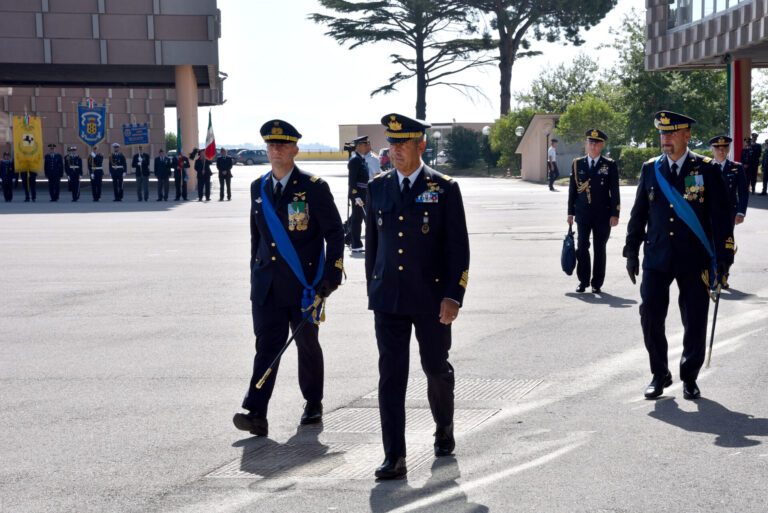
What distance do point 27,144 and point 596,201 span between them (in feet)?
103

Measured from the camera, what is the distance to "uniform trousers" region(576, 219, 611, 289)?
1170cm

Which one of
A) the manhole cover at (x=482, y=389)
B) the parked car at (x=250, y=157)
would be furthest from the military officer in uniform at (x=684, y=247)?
the parked car at (x=250, y=157)

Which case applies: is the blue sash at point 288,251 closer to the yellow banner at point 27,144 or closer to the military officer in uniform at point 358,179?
the military officer in uniform at point 358,179

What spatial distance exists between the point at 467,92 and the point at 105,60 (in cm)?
2870

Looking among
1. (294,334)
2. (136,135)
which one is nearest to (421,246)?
(294,334)

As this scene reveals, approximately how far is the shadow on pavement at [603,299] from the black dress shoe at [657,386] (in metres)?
3.88

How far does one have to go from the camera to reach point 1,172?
36.2m

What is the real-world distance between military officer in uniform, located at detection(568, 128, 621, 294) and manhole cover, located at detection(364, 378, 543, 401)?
185 inches

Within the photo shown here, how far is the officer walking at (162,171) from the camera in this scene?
114 ft

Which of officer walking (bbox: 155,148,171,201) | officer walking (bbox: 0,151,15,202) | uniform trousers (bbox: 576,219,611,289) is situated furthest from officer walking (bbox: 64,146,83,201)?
uniform trousers (bbox: 576,219,611,289)

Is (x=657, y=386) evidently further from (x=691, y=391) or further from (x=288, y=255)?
(x=288, y=255)

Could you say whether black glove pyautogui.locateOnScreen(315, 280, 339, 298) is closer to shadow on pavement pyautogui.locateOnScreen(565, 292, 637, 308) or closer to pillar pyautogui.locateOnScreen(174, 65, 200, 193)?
shadow on pavement pyautogui.locateOnScreen(565, 292, 637, 308)

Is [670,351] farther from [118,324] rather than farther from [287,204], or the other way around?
[118,324]

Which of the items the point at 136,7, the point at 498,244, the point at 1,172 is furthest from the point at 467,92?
the point at 498,244
